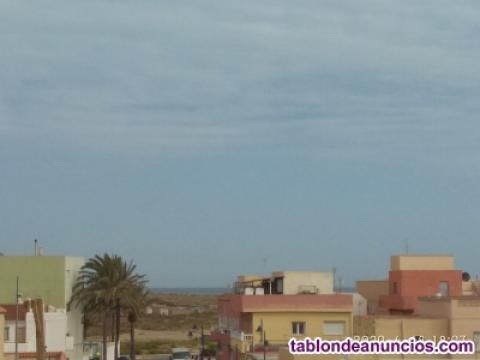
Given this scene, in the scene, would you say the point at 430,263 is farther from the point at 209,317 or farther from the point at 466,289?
the point at 209,317

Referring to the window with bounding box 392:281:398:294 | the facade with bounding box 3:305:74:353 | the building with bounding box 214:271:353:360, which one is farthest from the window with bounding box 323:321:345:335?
the facade with bounding box 3:305:74:353

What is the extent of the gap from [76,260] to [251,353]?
21541mm

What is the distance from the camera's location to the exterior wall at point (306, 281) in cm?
6844

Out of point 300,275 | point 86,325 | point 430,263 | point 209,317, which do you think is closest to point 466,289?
point 430,263

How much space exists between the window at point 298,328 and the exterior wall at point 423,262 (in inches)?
462

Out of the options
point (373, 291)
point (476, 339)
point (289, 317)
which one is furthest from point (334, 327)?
point (373, 291)

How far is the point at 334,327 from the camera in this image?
6362cm

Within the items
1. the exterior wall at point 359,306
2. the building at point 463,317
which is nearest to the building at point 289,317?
the exterior wall at point 359,306

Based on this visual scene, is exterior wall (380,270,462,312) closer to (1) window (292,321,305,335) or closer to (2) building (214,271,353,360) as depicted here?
(2) building (214,271,353,360)

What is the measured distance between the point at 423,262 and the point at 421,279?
1.52m

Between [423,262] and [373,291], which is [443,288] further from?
[373,291]

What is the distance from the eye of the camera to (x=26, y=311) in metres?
62.1

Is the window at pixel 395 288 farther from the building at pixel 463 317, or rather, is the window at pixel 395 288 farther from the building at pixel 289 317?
the building at pixel 463 317

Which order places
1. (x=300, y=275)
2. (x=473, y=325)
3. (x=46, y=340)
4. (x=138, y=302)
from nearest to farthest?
(x=473, y=325), (x=46, y=340), (x=300, y=275), (x=138, y=302)
